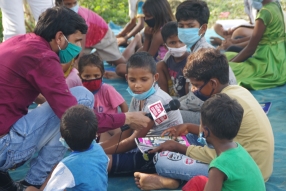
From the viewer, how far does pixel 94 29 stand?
5895mm

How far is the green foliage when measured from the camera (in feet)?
33.8

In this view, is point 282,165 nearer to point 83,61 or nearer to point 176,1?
point 83,61

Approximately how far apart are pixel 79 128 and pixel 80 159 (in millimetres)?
160

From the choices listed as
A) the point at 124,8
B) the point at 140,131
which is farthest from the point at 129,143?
the point at 124,8

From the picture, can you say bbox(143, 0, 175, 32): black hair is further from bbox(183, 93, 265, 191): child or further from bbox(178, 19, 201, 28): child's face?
bbox(183, 93, 265, 191): child

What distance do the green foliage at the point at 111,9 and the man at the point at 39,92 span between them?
708 centimetres

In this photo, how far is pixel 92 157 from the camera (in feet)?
8.67

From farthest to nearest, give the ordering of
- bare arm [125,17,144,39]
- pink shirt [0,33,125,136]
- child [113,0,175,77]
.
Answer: bare arm [125,17,144,39], child [113,0,175,77], pink shirt [0,33,125,136]

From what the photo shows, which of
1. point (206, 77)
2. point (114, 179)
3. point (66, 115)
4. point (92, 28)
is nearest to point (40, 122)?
point (66, 115)

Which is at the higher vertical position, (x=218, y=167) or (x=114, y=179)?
(x=218, y=167)

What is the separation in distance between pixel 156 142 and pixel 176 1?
8.68 m

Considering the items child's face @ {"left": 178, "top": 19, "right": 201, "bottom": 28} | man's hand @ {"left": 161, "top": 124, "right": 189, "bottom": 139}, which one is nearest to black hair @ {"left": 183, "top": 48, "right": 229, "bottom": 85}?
man's hand @ {"left": 161, "top": 124, "right": 189, "bottom": 139}

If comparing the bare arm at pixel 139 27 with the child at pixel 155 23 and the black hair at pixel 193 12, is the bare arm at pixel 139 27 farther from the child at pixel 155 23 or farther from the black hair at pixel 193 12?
the black hair at pixel 193 12

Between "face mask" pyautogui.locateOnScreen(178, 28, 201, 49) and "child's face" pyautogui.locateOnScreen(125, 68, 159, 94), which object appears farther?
"face mask" pyautogui.locateOnScreen(178, 28, 201, 49)
